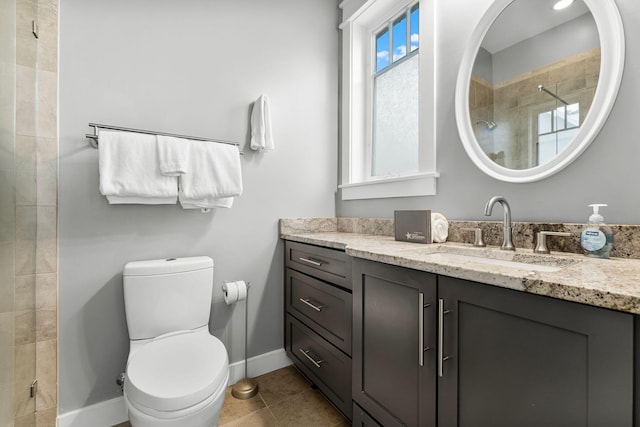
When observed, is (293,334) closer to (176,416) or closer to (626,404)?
(176,416)

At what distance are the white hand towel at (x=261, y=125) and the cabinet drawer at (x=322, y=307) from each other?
2.77ft

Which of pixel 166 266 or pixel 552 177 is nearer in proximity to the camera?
pixel 552 177

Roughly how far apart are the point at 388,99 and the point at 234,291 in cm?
165

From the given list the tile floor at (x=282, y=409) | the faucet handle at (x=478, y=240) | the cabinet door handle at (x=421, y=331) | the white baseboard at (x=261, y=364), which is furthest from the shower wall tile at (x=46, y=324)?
the faucet handle at (x=478, y=240)

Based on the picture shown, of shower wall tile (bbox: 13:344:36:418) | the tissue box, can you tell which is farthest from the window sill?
shower wall tile (bbox: 13:344:36:418)

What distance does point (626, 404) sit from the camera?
0.54m

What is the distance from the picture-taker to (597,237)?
95 cm

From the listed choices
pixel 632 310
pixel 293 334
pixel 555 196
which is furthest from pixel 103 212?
pixel 555 196

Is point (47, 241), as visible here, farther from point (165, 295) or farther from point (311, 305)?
point (311, 305)

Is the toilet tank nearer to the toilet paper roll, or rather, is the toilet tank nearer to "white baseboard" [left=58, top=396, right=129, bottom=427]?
the toilet paper roll

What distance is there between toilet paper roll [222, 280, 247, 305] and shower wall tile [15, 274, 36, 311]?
2.73 feet

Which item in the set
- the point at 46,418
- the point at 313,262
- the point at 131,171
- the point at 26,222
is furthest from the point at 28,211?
the point at 313,262

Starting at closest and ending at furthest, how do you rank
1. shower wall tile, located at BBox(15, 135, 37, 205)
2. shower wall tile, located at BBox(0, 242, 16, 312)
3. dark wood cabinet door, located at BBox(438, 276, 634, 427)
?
dark wood cabinet door, located at BBox(438, 276, 634, 427)
shower wall tile, located at BBox(0, 242, 16, 312)
shower wall tile, located at BBox(15, 135, 37, 205)

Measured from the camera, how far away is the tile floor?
4.74ft
